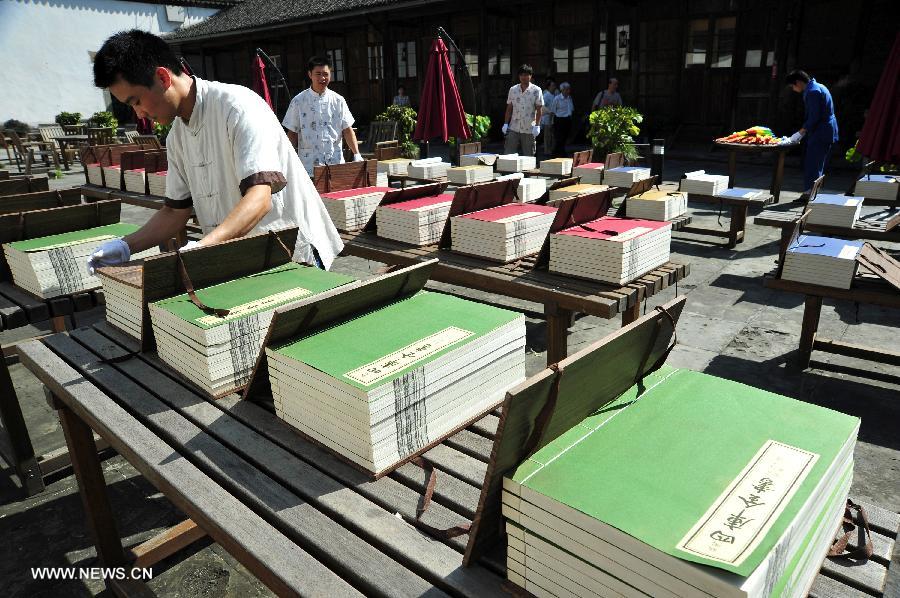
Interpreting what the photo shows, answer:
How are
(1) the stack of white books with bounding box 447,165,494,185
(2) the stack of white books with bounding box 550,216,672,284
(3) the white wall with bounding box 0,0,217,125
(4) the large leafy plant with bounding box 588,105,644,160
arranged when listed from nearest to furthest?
(2) the stack of white books with bounding box 550,216,672,284 → (1) the stack of white books with bounding box 447,165,494,185 → (4) the large leafy plant with bounding box 588,105,644,160 → (3) the white wall with bounding box 0,0,217,125

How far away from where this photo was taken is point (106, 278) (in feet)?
8.06

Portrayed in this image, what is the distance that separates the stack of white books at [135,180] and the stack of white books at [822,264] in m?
7.03

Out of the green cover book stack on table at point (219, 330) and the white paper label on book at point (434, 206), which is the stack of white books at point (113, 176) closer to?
the white paper label on book at point (434, 206)

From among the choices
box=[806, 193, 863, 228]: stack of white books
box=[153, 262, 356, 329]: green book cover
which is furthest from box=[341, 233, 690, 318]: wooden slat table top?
box=[806, 193, 863, 228]: stack of white books

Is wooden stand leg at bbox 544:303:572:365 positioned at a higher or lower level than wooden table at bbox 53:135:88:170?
lower

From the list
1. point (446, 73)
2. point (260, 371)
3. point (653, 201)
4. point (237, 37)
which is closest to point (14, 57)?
point (237, 37)

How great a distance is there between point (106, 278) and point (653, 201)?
5185mm

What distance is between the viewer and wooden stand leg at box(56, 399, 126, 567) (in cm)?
255

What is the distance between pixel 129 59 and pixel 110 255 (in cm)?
81

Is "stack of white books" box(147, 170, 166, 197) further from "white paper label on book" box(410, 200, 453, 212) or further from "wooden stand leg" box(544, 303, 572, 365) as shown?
"wooden stand leg" box(544, 303, 572, 365)

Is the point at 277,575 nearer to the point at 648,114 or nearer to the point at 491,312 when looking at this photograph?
the point at 491,312

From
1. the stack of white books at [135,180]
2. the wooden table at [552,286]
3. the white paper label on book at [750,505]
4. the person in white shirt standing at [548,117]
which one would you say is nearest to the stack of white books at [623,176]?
the wooden table at [552,286]

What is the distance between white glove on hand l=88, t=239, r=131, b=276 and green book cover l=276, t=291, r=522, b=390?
1.32 meters

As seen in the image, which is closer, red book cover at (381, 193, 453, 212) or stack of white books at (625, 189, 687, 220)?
red book cover at (381, 193, 453, 212)
